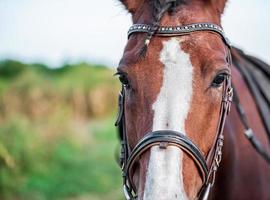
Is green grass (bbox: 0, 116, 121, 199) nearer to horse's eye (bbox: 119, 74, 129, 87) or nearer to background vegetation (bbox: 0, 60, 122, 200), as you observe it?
background vegetation (bbox: 0, 60, 122, 200)

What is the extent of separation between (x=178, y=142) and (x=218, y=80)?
44 centimetres

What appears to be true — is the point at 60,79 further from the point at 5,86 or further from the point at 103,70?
the point at 5,86

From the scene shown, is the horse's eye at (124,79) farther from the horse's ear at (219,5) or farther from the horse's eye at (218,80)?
the horse's ear at (219,5)

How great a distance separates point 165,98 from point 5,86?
36.6ft

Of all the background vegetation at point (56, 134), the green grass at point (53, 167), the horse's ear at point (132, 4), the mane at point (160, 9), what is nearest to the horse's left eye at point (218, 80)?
the mane at point (160, 9)

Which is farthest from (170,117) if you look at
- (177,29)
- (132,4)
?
(132,4)

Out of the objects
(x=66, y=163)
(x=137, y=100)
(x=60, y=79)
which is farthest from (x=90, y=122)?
(x=137, y=100)

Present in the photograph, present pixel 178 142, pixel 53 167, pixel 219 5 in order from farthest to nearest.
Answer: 1. pixel 53 167
2. pixel 219 5
3. pixel 178 142

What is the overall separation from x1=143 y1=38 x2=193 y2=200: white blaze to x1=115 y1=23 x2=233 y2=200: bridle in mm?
37

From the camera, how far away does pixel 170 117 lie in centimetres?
284

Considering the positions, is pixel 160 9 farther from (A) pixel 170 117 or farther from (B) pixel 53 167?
(B) pixel 53 167

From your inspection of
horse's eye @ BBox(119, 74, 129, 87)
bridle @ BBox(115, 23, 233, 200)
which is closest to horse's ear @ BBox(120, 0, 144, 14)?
bridle @ BBox(115, 23, 233, 200)

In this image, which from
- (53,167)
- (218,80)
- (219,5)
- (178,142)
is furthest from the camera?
(53,167)

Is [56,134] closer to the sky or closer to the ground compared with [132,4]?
closer to the sky
